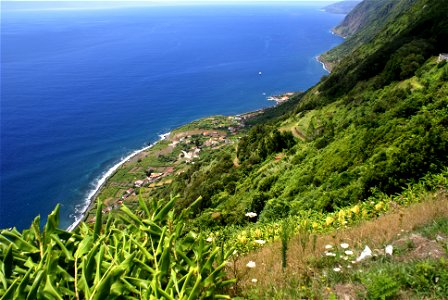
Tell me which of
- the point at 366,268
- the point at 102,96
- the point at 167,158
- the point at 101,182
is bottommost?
the point at 167,158

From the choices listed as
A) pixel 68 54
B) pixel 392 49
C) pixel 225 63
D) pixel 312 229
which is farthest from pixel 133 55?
pixel 312 229

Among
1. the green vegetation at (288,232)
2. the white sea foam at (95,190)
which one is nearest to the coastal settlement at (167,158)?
the white sea foam at (95,190)

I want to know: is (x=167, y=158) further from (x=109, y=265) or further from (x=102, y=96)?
(x=109, y=265)

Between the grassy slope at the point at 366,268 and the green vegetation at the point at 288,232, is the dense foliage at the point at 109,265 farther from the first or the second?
the grassy slope at the point at 366,268

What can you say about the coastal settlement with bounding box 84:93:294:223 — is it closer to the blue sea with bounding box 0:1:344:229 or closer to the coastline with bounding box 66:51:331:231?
the coastline with bounding box 66:51:331:231

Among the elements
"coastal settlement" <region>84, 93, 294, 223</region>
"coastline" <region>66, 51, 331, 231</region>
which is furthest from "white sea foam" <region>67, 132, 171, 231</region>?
"coastal settlement" <region>84, 93, 294, 223</region>

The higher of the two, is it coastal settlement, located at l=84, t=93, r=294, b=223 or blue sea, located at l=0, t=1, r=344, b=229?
blue sea, located at l=0, t=1, r=344, b=229

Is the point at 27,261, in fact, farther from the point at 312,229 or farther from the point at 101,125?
the point at 101,125

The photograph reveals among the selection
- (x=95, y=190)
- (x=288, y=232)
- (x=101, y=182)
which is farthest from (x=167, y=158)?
(x=288, y=232)
